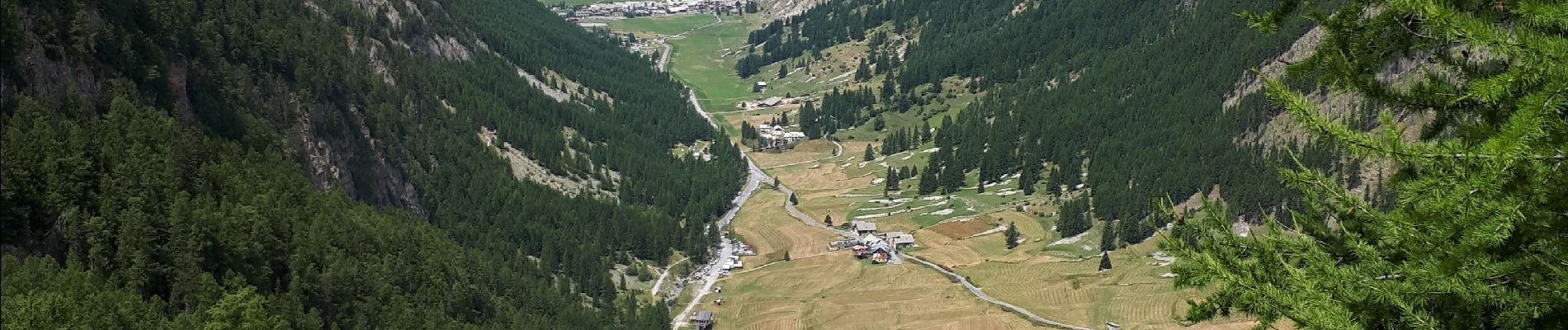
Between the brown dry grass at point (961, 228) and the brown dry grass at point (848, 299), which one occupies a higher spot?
the brown dry grass at point (848, 299)

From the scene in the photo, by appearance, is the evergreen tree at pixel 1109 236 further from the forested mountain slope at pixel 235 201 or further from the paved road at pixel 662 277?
the paved road at pixel 662 277

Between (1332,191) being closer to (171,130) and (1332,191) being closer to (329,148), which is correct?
(171,130)

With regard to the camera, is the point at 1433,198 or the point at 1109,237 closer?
the point at 1433,198

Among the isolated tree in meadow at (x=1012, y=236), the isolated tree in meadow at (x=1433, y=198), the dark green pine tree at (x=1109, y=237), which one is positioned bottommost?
the isolated tree in meadow at (x=1012, y=236)

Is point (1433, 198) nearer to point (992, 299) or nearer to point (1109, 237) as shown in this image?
point (992, 299)

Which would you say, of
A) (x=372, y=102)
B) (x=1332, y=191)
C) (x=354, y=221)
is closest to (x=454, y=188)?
(x=372, y=102)

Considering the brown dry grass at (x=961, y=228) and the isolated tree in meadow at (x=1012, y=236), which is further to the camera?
the brown dry grass at (x=961, y=228)

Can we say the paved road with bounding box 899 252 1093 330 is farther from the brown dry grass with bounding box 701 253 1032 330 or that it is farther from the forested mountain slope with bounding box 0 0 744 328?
the forested mountain slope with bounding box 0 0 744 328

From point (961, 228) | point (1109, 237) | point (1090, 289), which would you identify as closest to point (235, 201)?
point (1090, 289)

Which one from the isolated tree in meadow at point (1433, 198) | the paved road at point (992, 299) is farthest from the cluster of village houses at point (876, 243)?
the isolated tree in meadow at point (1433, 198)
